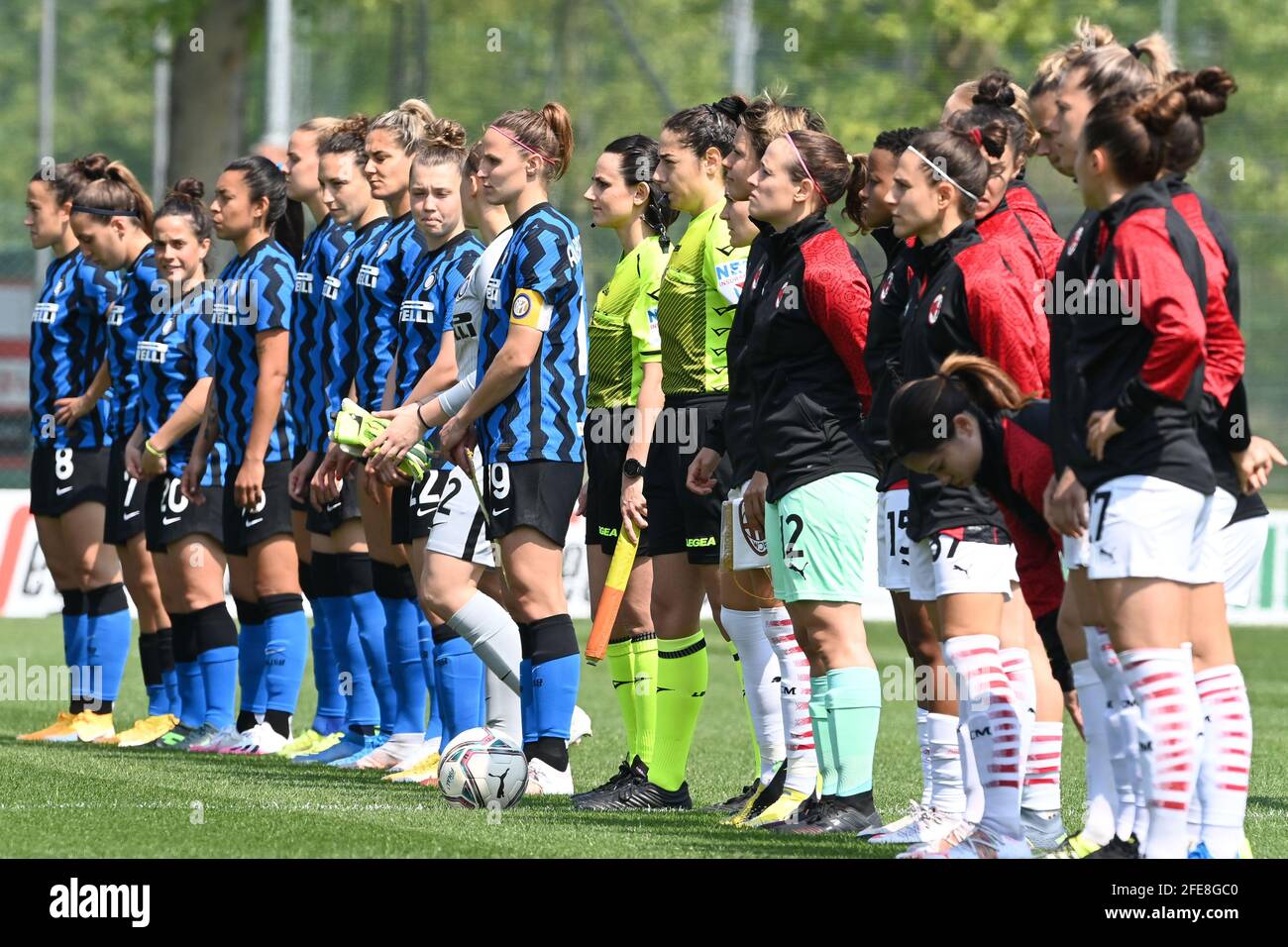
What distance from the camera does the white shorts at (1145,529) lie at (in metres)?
4.89

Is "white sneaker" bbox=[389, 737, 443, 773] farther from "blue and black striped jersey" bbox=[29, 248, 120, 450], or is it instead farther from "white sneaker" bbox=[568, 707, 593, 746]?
"blue and black striped jersey" bbox=[29, 248, 120, 450]

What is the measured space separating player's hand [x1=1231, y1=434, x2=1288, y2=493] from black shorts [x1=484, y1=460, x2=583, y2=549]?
2.53 metres

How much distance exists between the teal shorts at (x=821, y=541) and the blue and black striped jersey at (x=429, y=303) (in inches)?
82.1

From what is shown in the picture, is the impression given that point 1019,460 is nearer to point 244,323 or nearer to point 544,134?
point 544,134

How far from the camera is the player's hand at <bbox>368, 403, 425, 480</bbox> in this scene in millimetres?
7238

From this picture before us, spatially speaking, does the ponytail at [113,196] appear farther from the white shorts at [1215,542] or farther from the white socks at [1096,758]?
the white shorts at [1215,542]

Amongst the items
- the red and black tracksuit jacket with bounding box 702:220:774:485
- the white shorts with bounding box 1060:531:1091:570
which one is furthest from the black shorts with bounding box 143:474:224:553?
the white shorts with bounding box 1060:531:1091:570

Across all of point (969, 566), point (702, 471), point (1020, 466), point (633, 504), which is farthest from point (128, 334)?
point (1020, 466)

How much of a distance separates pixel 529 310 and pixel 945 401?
2167 mm

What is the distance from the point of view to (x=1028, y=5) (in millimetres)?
23578

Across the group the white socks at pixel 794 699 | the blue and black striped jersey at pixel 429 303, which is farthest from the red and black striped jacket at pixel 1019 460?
the blue and black striped jersey at pixel 429 303
